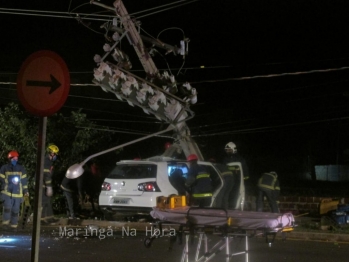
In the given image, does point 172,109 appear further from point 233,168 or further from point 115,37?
point 233,168

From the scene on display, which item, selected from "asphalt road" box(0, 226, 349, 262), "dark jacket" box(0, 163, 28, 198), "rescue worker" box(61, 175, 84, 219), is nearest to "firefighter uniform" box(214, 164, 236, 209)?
"asphalt road" box(0, 226, 349, 262)

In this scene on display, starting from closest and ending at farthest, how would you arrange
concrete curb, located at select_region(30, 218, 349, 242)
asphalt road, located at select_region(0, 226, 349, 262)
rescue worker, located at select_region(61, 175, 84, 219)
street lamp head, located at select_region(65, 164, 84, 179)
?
asphalt road, located at select_region(0, 226, 349, 262) → concrete curb, located at select_region(30, 218, 349, 242) → street lamp head, located at select_region(65, 164, 84, 179) → rescue worker, located at select_region(61, 175, 84, 219)

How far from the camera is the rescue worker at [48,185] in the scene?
52.1 feet

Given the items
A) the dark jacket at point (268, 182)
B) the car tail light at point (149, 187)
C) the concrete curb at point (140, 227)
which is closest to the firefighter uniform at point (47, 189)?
the concrete curb at point (140, 227)

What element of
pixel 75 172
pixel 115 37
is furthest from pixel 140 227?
pixel 115 37

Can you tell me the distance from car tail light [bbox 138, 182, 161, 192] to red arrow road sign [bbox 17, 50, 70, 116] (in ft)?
32.8

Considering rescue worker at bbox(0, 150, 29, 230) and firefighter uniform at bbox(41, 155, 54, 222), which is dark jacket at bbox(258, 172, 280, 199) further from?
rescue worker at bbox(0, 150, 29, 230)

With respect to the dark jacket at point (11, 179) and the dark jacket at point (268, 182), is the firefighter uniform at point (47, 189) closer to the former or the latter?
the dark jacket at point (11, 179)

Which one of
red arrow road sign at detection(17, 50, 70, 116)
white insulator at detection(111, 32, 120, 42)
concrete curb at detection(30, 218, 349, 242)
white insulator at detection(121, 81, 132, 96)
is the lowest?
concrete curb at detection(30, 218, 349, 242)

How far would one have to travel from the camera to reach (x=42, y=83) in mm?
5379

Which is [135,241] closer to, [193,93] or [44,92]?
[193,93]

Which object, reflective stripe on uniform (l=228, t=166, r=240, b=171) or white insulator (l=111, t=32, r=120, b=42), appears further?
white insulator (l=111, t=32, r=120, b=42)

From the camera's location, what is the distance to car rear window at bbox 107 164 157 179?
15.6 m

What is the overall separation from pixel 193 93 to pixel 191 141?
1580 mm
